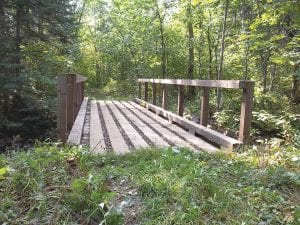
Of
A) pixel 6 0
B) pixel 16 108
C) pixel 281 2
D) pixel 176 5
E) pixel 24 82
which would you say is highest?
pixel 176 5

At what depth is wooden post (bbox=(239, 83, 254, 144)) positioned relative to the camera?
13.7ft

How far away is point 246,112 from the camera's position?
4.21 metres

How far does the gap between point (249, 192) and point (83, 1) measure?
90.8ft

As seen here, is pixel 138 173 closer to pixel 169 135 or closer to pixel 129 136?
pixel 129 136

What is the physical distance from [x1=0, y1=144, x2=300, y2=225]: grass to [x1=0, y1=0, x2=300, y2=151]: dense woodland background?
1.22 metres

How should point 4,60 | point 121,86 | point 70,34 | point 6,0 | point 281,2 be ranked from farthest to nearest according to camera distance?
1. point 121,86
2. point 70,34
3. point 6,0
4. point 4,60
5. point 281,2

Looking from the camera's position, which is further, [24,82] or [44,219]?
[24,82]

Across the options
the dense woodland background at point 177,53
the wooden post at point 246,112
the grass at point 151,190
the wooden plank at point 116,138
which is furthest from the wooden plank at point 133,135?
the dense woodland background at point 177,53

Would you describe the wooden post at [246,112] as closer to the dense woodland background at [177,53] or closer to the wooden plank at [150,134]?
the dense woodland background at [177,53]

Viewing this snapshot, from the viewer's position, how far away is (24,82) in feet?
30.7

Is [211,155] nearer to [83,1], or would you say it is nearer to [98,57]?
[98,57]

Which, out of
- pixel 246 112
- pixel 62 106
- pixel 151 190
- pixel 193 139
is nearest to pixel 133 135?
pixel 193 139

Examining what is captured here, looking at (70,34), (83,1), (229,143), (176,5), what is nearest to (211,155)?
(229,143)

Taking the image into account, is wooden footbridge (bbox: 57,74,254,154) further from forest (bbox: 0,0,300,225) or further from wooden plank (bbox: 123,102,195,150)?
forest (bbox: 0,0,300,225)
